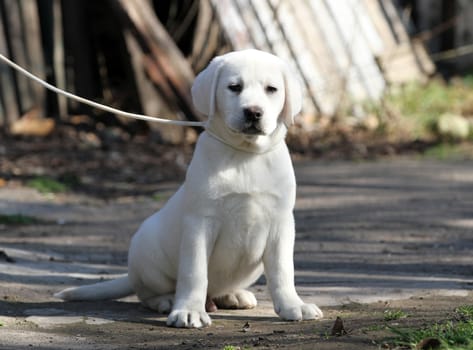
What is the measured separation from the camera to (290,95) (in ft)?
14.3

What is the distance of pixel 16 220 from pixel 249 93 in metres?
3.75

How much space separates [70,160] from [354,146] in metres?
3.13

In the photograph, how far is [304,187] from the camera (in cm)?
849

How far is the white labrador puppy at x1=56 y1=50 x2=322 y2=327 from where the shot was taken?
4250 millimetres

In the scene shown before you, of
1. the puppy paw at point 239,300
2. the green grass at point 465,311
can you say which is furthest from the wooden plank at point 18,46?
the green grass at point 465,311

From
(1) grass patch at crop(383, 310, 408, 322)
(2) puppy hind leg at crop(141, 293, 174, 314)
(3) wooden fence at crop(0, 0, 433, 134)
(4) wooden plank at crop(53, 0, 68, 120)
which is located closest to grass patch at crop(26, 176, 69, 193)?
(3) wooden fence at crop(0, 0, 433, 134)

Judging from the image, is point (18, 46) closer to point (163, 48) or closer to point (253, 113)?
point (163, 48)

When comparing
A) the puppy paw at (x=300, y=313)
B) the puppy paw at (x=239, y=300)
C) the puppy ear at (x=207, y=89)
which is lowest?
the puppy paw at (x=239, y=300)

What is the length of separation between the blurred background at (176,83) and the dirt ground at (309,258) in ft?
2.03

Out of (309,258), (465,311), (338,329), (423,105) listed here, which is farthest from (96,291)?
(423,105)

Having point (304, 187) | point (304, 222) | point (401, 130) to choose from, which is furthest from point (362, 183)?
point (401, 130)

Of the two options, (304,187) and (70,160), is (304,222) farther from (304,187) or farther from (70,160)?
(70,160)

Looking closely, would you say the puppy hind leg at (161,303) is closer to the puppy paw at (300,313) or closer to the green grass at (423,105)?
the puppy paw at (300,313)

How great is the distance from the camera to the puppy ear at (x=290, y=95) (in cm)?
434
